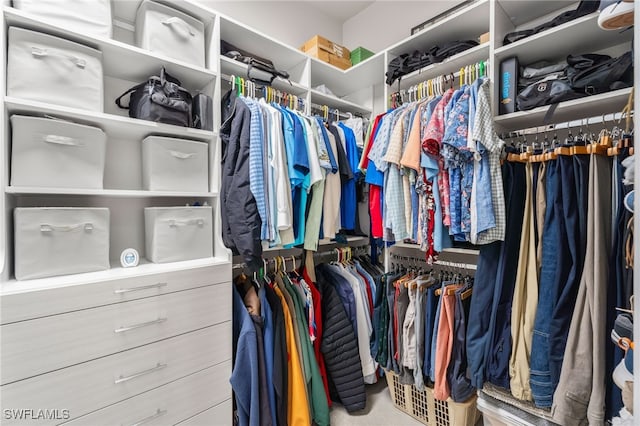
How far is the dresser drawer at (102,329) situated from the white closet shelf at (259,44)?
144 cm

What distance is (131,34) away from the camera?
161 cm

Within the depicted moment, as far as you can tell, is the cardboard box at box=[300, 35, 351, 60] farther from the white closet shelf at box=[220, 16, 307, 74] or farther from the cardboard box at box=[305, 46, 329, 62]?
the white closet shelf at box=[220, 16, 307, 74]

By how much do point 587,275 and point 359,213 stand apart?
124 cm

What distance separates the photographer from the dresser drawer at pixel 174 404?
3.82 feet

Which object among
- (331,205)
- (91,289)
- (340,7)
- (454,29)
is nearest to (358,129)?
(331,205)

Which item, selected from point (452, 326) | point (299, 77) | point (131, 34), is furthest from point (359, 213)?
point (131, 34)

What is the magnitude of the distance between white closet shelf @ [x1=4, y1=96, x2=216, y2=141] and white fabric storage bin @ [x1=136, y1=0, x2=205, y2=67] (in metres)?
0.37

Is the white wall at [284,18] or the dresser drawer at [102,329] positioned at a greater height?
the white wall at [284,18]

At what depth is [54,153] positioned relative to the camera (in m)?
1.16

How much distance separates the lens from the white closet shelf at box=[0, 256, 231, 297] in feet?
3.37

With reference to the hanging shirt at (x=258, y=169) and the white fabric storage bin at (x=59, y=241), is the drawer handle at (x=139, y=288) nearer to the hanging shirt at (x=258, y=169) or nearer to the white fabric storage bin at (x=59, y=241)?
the white fabric storage bin at (x=59, y=241)

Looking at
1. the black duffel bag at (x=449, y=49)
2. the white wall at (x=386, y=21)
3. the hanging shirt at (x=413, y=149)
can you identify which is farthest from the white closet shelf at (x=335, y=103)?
the hanging shirt at (x=413, y=149)

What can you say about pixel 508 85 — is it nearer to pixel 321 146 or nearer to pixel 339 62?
pixel 321 146

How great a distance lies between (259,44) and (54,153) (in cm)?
126
